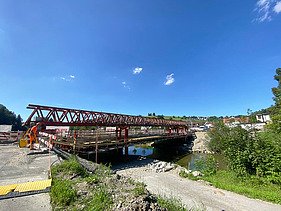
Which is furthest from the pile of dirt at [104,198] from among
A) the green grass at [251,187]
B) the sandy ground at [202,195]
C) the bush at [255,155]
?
the bush at [255,155]

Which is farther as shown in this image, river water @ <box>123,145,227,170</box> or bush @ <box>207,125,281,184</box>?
river water @ <box>123,145,227,170</box>

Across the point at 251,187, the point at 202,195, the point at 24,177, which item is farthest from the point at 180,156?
the point at 24,177

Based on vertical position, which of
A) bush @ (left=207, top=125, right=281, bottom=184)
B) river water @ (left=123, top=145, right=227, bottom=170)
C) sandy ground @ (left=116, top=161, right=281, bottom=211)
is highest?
bush @ (left=207, top=125, right=281, bottom=184)

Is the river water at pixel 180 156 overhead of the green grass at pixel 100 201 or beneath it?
beneath

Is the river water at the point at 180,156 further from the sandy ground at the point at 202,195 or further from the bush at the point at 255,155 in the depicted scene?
the sandy ground at the point at 202,195

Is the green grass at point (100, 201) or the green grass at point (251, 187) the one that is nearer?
the green grass at point (100, 201)

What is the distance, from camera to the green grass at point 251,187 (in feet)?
36.1

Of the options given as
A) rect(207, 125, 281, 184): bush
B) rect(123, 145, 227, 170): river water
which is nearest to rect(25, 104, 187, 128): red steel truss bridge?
rect(123, 145, 227, 170): river water

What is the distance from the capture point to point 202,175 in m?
17.2

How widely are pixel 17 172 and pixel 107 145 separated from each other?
536 inches

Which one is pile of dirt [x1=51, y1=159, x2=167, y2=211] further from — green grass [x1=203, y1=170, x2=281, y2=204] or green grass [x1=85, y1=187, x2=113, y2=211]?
green grass [x1=203, y1=170, x2=281, y2=204]

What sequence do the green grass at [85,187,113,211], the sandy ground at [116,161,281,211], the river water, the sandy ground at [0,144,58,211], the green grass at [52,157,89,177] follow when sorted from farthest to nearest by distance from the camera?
the river water
the sandy ground at [116,161,281,211]
the green grass at [52,157,89,177]
the sandy ground at [0,144,58,211]
the green grass at [85,187,113,211]

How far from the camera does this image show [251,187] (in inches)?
506

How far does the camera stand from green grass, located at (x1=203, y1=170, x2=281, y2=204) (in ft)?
36.1
